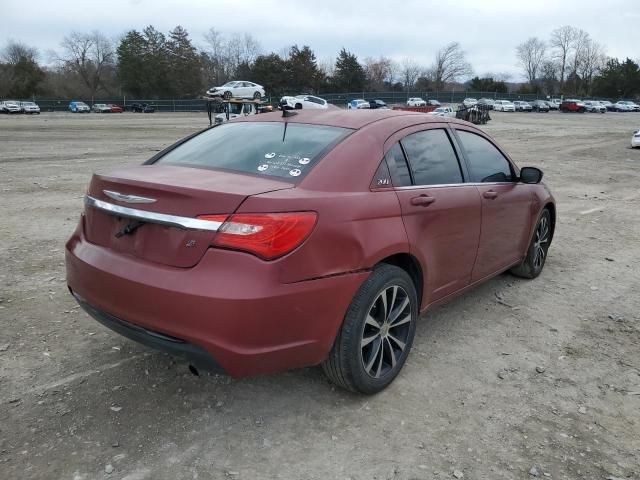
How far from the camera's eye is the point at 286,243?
2.52m

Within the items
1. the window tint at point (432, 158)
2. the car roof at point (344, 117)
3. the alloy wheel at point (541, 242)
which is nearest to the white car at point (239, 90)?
the alloy wheel at point (541, 242)

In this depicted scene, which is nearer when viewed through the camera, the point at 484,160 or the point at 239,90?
the point at 484,160

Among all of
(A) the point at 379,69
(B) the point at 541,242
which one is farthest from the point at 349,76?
(B) the point at 541,242

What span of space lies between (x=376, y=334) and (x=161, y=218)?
4.51ft

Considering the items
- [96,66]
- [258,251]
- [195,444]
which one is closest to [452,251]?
[258,251]

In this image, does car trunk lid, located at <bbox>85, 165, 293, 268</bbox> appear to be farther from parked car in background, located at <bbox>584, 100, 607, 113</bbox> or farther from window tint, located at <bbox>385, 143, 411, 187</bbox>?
parked car in background, located at <bbox>584, 100, 607, 113</bbox>

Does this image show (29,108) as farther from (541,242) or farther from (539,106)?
(541,242)

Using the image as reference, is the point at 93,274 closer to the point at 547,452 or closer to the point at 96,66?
the point at 547,452

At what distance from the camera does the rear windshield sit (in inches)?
119

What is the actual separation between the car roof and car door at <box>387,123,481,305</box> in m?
0.14

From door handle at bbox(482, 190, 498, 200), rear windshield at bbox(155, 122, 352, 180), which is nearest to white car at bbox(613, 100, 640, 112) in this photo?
door handle at bbox(482, 190, 498, 200)

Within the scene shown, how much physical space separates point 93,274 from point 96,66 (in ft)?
357

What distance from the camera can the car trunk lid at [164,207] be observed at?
2.55 metres

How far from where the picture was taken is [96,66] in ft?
323
